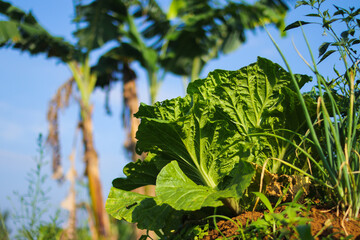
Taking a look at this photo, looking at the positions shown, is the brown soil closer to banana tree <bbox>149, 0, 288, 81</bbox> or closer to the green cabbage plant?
the green cabbage plant

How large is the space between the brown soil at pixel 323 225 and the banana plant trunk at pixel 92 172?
20.1 ft

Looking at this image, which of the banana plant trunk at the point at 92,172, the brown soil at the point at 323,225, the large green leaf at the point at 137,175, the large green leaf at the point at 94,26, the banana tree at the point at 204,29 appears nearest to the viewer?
the brown soil at the point at 323,225

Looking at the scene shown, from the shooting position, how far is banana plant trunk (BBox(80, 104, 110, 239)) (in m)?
6.54

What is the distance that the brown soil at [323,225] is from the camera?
66 cm

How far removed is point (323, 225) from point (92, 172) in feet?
21.6

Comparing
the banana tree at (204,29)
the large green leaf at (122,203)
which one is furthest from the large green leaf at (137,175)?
the banana tree at (204,29)

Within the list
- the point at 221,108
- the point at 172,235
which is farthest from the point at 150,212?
the point at 221,108

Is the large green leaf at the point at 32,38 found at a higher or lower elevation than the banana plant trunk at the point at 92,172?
higher

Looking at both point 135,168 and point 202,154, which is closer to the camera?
point 202,154

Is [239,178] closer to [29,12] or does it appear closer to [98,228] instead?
[98,228]

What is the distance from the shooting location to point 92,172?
685 centimetres

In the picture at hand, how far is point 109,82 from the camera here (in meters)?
9.28

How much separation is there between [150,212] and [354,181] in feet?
1.72

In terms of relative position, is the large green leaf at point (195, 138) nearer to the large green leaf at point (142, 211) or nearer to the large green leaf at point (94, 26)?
the large green leaf at point (142, 211)
